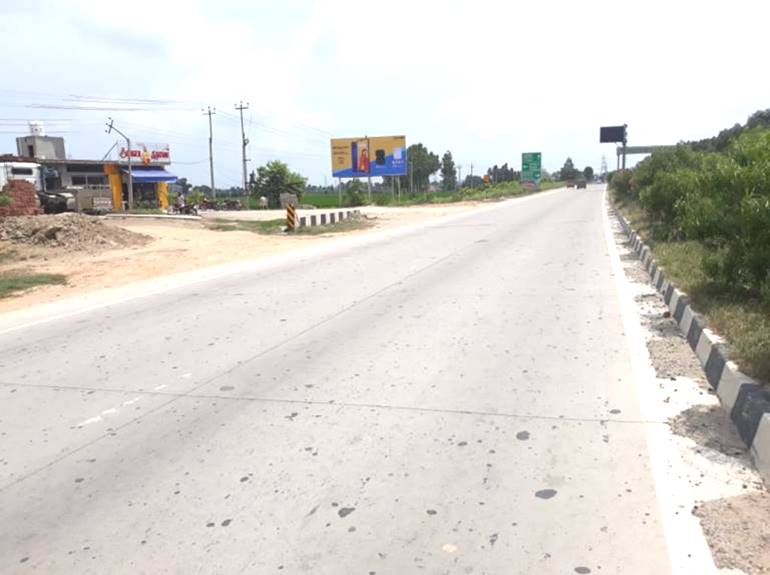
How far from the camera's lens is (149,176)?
5297 centimetres

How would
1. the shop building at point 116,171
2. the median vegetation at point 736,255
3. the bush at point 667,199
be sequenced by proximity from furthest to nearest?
the shop building at point 116,171 < the bush at point 667,199 < the median vegetation at point 736,255

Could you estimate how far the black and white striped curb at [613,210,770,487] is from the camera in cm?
408

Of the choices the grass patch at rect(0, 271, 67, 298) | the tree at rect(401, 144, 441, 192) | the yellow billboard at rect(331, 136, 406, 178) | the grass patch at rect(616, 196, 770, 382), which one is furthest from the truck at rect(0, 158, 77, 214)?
the tree at rect(401, 144, 441, 192)

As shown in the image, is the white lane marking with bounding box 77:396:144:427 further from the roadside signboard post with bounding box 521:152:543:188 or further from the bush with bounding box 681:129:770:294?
the roadside signboard post with bounding box 521:152:543:188

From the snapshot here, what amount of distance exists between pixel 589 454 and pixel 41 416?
158 inches

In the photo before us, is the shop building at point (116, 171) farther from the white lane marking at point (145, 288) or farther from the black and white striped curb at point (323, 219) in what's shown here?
the white lane marking at point (145, 288)

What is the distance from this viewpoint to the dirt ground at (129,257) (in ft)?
41.2

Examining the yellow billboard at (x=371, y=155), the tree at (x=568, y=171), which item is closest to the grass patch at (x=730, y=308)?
the yellow billboard at (x=371, y=155)

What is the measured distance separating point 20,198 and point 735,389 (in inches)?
1037

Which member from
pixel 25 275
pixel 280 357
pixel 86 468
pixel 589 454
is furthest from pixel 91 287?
pixel 589 454

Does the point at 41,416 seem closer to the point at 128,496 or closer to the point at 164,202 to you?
the point at 128,496

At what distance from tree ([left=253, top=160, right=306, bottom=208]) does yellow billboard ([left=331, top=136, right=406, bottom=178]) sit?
504 centimetres

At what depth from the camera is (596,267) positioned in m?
12.8

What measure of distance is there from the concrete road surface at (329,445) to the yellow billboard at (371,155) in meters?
59.1
